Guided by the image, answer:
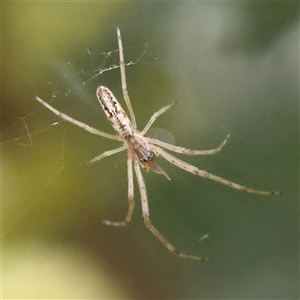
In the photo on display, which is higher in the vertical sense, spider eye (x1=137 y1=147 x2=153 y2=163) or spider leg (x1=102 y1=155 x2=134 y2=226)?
spider eye (x1=137 y1=147 x2=153 y2=163)

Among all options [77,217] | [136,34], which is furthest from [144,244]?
[136,34]

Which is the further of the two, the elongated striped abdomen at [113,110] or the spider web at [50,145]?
the spider web at [50,145]

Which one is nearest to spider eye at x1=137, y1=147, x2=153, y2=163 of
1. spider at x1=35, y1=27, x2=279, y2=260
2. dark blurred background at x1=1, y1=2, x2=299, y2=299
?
spider at x1=35, y1=27, x2=279, y2=260

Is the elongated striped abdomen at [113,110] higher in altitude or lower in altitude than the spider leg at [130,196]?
higher

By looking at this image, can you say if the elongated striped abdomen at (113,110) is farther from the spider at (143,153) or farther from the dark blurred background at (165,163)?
the dark blurred background at (165,163)

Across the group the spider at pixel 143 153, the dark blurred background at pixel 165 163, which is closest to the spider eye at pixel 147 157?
the spider at pixel 143 153

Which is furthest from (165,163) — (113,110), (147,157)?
(113,110)

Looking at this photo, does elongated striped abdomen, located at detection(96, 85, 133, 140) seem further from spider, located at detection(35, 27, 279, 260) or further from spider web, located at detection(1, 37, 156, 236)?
spider web, located at detection(1, 37, 156, 236)
